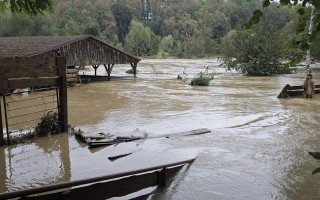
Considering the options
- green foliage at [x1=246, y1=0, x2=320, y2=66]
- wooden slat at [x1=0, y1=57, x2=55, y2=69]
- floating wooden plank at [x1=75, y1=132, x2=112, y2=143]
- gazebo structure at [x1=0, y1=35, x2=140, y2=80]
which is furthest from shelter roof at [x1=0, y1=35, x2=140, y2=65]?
green foliage at [x1=246, y1=0, x2=320, y2=66]

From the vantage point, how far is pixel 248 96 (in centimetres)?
2219

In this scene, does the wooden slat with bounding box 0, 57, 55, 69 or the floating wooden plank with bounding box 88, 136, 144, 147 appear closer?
the wooden slat with bounding box 0, 57, 55, 69

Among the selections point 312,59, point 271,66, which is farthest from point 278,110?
point 312,59

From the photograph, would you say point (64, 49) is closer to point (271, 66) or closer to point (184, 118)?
point (184, 118)

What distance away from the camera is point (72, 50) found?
27.2m

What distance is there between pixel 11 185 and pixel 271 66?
34.6 meters

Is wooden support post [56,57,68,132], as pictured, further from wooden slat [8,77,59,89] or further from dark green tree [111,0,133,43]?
dark green tree [111,0,133,43]

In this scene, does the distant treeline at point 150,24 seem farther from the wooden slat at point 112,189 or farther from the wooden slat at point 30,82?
the wooden slat at point 112,189

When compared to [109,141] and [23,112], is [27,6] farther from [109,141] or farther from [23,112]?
[23,112]

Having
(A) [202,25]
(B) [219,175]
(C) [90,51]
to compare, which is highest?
(A) [202,25]

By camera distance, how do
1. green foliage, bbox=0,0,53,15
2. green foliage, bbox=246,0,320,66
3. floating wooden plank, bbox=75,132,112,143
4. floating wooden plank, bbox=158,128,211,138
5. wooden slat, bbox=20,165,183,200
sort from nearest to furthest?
green foliage, bbox=246,0,320,66 → green foliage, bbox=0,0,53,15 → wooden slat, bbox=20,165,183,200 → floating wooden plank, bbox=75,132,112,143 → floating wooden plank, bbox=158,128,211,138

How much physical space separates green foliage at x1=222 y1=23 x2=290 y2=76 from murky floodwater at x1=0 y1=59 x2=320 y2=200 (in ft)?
66.3

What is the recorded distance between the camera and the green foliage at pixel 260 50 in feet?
122

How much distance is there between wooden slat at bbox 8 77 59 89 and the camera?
393 inches
